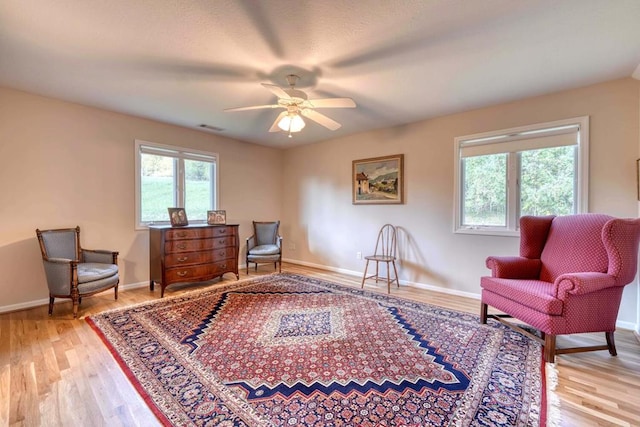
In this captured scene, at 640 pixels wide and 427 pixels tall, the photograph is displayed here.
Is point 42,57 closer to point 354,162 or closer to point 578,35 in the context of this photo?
point 354,162

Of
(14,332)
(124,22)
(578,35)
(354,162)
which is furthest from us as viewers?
(354,162)

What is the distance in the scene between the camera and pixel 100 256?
341 centimetres

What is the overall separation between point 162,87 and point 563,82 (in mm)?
4042

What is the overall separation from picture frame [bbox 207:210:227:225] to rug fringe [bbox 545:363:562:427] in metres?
4.18

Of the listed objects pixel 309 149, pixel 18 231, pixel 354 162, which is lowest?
pixel 18 231

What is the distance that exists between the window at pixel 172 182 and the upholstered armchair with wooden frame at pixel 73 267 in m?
0.74

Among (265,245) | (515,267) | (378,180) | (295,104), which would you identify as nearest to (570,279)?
(515,267)

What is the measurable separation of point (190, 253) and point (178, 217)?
0.60m

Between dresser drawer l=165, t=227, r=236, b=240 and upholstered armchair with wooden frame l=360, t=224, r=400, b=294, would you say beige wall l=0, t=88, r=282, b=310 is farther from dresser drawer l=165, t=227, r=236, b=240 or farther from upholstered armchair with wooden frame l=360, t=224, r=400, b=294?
upholstered armchair with wooden frame l=360, t=224, r=400, b=294

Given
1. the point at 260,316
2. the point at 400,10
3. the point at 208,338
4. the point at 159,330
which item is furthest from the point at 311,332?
the point at 400,10

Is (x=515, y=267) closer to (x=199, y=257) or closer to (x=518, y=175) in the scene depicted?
(x=518, y=175)

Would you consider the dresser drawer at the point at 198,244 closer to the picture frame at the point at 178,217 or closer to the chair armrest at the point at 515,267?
the picture frame at the point at 178,217

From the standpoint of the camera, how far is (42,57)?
234cm

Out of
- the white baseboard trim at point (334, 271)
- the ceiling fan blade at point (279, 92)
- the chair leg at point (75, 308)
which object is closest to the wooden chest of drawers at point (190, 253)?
the white baseboard trim at point (334, 271)
